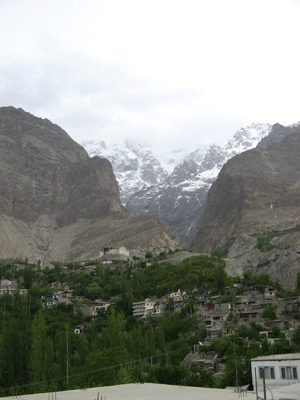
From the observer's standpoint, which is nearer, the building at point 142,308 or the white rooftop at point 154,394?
the white rooftop at point 154,394

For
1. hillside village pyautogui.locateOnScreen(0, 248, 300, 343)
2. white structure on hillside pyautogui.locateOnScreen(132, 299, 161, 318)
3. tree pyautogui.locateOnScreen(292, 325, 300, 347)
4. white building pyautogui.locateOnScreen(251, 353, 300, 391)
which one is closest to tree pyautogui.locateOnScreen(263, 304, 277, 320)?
hillside village pyautogui.locateOnScreen(0, 248, 300, 343)

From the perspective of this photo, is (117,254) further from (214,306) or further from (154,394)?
(154,394)

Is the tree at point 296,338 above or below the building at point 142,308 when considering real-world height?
below

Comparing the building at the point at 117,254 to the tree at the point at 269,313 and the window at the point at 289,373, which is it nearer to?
the tree at the point at 269,313

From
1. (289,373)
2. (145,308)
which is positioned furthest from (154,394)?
(145,308)

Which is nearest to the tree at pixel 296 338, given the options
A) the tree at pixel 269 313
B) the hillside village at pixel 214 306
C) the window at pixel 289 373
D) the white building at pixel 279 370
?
the hillside village at pixel 214 306

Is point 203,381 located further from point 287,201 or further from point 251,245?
point 287,201

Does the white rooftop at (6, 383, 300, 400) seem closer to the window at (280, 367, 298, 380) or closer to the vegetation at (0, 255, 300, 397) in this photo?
the window at (280, 367, 298, 380)
